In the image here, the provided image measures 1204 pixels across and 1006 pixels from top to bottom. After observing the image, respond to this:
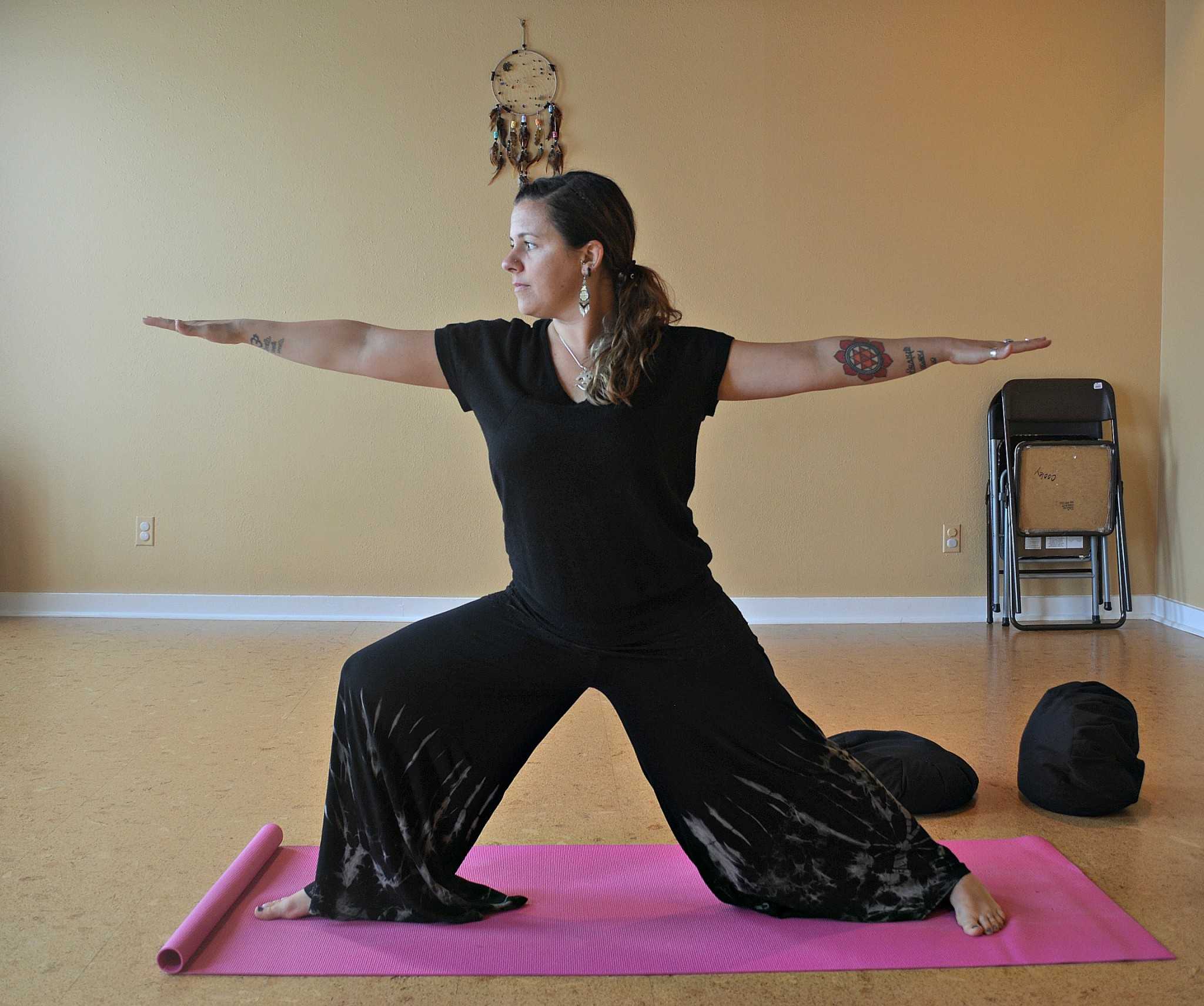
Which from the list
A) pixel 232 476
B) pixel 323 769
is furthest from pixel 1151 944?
pixel 232 476

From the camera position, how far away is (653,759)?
2.05 metres

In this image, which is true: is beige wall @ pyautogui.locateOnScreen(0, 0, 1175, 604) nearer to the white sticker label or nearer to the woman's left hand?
the white sticker label

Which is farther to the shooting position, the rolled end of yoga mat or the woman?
the woman

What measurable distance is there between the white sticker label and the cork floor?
0.41 meters

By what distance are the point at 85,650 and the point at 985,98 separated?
14.5 ft

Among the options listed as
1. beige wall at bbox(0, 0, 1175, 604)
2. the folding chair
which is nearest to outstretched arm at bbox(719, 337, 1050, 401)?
beige wall at bbox(0, 0, 1175, 604)

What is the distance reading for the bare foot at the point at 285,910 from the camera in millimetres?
2035

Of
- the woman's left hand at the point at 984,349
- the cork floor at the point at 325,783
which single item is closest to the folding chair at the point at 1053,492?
the cork floor at the point at 325,783

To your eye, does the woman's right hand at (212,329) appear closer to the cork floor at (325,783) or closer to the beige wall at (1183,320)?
the cork floor at (325,783)

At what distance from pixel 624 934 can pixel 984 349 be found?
47.9 inches

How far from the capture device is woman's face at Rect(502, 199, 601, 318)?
6.73 feet

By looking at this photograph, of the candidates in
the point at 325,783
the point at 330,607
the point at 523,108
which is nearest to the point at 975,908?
the point at 325,783

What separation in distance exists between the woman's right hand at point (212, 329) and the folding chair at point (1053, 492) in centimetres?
370

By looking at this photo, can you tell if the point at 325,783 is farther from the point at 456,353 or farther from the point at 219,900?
the point at 456,353
